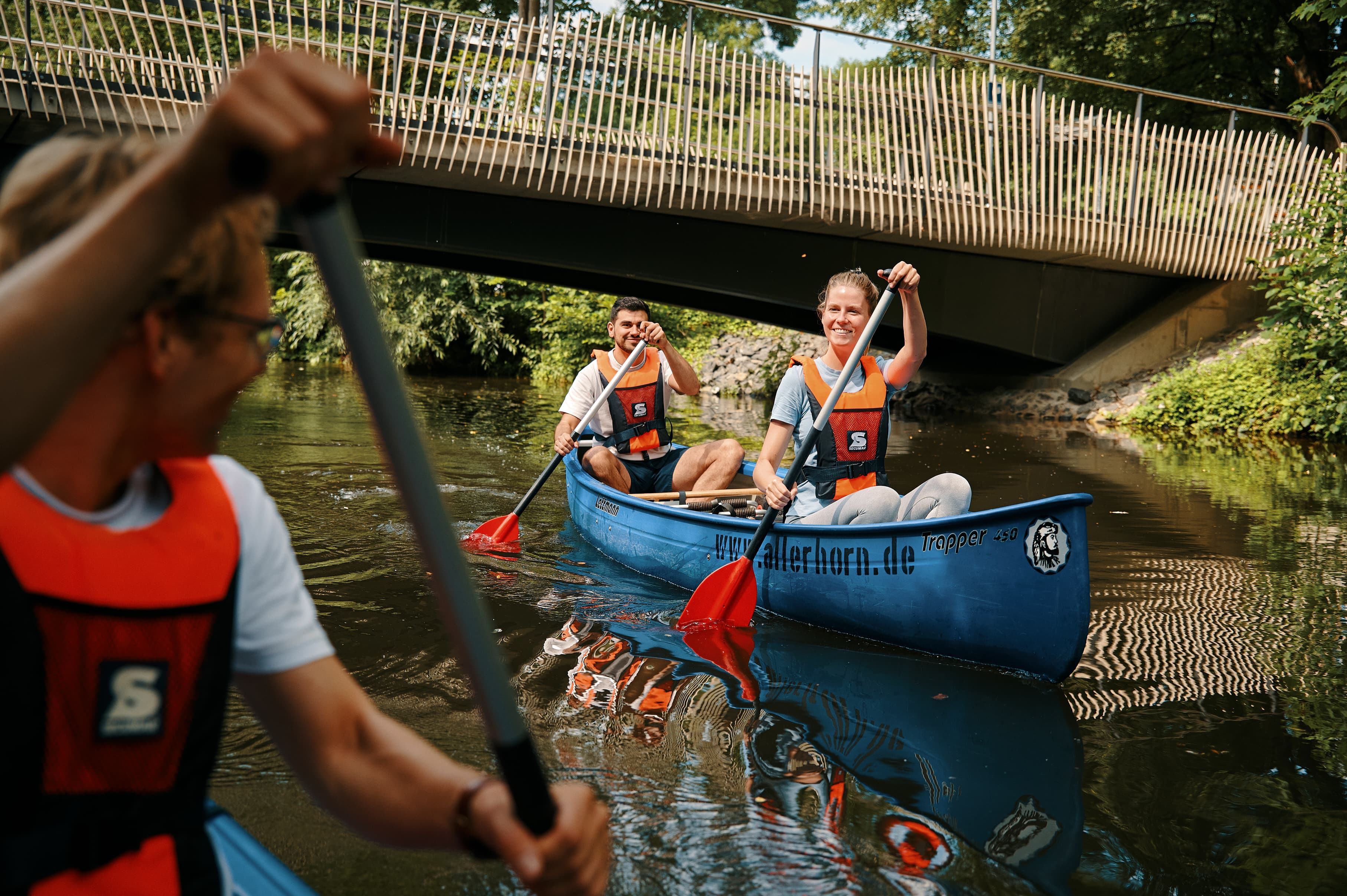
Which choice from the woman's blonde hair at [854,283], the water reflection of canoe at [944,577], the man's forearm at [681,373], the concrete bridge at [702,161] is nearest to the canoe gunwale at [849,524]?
the water reflection of canoe at [944,577]

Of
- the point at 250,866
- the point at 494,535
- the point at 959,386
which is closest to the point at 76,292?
the point at 250,866

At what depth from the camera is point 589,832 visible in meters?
1.04

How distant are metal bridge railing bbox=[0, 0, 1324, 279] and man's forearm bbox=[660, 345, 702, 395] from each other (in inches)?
145

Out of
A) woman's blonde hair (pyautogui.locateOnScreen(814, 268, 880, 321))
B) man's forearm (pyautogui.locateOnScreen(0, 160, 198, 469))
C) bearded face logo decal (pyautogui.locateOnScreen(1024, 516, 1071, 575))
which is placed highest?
man's forearm (pyautogui.locateOnScreen(0, 160, 198, 469))

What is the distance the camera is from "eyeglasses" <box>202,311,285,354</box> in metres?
0.94

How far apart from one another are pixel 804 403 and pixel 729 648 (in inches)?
52.5

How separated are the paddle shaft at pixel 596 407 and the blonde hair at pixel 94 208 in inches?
218

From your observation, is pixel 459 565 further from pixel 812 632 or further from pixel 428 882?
pixel 812 632

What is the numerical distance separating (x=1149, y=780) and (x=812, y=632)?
72.6 inches

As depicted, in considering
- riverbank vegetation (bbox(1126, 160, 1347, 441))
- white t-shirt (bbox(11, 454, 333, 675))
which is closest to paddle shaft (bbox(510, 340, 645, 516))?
white t-shirt (bbox(11, 454, 333, 675))

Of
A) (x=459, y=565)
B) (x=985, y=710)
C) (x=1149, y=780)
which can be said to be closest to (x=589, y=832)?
(x=459, y=565)

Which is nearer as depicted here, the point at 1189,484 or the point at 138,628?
the point at 138,628

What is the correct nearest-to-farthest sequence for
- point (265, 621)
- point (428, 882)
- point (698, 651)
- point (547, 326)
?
1. point (265, 621)
2. point (428, 882)
3. point (698, 651)
4. point (547, 326)

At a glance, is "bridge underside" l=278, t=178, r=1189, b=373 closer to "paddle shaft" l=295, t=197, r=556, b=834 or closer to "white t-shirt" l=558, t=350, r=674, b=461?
"white t-shirt" l=558, t=350, r=674, b=461
